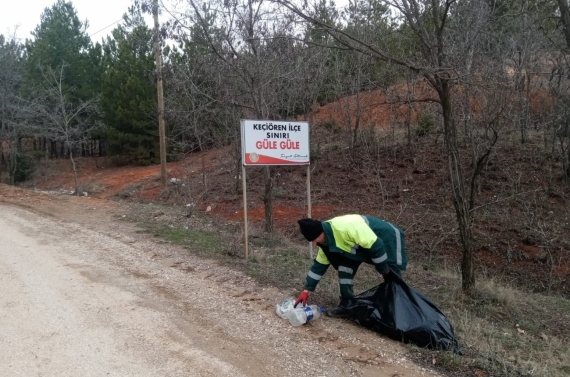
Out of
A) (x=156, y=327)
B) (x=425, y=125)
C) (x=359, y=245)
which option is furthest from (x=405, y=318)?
(x=425, y=125)

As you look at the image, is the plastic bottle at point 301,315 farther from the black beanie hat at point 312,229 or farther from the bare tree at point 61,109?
the bare tree at point 61,109

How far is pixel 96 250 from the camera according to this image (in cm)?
822

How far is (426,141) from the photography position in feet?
64.0

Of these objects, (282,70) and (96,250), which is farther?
(282,70)

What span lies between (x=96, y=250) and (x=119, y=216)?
12.4 feet

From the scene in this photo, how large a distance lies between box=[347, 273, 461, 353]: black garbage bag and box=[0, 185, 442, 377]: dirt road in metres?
0.15

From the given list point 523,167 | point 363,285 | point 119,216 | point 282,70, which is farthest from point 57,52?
point 363,285

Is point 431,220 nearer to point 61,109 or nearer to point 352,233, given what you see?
point 352,233

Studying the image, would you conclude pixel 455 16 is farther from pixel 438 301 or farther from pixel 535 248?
pixel 535 248

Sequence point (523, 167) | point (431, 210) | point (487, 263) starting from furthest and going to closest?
1. point (523, 167)
2. point (431, 210)
3. point (487, 263)

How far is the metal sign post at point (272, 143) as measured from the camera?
7.05 meters

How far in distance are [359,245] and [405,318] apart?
0.81 metres

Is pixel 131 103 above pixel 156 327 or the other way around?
above

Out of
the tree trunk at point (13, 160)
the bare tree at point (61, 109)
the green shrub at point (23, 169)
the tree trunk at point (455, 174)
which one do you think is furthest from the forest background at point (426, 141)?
the green shrub at point (23, 169)
